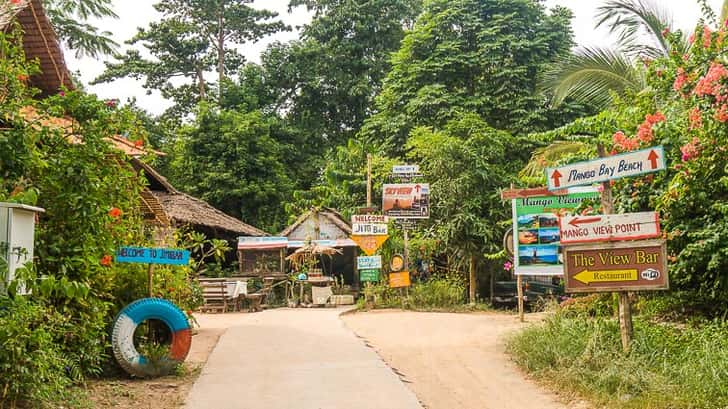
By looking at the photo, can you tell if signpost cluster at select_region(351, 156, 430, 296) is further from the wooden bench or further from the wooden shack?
the wooden shack

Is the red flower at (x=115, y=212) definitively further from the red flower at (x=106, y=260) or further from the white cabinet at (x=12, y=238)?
the white cabinet at (x=12, y=238)

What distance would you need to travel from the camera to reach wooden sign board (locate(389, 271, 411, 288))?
17.6 meters

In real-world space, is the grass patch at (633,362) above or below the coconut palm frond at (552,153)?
below

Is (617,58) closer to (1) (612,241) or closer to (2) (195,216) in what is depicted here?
(1) (612,241)

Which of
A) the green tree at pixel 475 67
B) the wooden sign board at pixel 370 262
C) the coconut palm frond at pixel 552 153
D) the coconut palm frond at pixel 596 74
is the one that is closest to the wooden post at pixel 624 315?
the coconut palm frond at pixel 552 153

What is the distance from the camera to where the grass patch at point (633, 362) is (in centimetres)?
584

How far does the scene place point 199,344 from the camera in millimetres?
10898

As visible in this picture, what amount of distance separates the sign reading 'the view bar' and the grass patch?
1.76m

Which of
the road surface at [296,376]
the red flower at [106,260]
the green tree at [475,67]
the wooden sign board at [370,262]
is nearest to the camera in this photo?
the road surface at [296,376]

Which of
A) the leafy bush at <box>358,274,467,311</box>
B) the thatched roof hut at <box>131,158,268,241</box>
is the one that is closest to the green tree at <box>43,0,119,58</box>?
the thatched roof hut at <box>131,158,268,241</box>

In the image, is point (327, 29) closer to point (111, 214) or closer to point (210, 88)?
point (210, 88)

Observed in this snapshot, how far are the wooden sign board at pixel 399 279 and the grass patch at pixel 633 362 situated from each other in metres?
8.82

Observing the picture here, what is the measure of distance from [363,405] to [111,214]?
3.63 m

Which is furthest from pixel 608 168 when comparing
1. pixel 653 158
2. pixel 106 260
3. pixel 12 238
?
pixel 12 238
